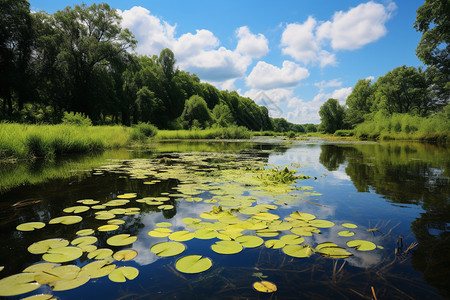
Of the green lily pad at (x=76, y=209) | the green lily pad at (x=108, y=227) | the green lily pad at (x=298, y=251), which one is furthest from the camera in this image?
the green lily pad at (x=76, y=209)

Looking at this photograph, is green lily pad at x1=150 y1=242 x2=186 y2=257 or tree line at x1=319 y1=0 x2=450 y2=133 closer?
green lily pad at x1=150 y1=242 x2=186 y2=257

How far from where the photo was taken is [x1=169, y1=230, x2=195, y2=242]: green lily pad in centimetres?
177

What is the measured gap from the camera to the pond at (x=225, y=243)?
4.01 ft

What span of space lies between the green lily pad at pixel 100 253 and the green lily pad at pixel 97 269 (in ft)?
0.23

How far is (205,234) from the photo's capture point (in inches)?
73.2

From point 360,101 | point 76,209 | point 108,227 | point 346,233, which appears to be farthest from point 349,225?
point 360,101

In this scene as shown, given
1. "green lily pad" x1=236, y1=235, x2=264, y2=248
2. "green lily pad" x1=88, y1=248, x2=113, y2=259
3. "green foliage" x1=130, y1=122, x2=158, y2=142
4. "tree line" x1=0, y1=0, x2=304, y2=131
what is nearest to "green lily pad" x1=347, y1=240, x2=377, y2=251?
"green lily pad" x1=236, y1=235, x2=264, y2=248

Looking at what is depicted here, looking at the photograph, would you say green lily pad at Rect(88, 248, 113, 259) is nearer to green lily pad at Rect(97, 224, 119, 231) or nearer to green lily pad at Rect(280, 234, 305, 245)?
green lily pad at Rect(97, 224, 119, 231)

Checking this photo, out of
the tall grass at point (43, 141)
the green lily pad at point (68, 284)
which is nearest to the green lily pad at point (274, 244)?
the green lily pad at point (68, 284)

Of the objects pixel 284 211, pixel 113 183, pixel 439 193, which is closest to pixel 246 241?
pixel 284 211

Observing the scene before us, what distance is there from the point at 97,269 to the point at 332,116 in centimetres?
5459

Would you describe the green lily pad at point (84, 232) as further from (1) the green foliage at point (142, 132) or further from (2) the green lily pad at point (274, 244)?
(1) the green foliage at point (142, 132)

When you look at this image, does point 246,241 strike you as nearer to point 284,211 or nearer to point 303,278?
point 303,278

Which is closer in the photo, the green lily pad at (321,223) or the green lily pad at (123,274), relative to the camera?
the green lily pad at (123,274)
